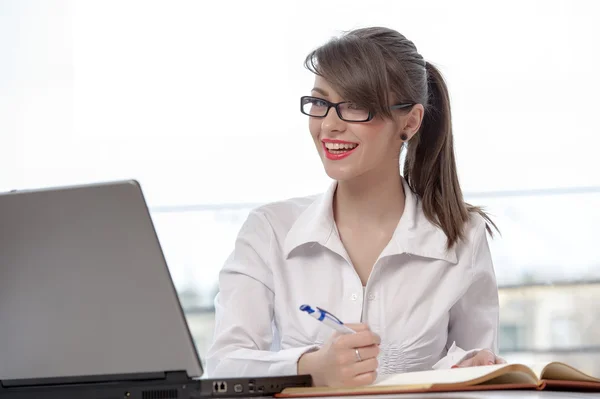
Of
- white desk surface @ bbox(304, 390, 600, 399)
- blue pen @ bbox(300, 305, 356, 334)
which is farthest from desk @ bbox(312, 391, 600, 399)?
blue pen @ bbox(300, 305, 356, 334)

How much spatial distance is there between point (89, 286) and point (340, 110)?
2.71ft

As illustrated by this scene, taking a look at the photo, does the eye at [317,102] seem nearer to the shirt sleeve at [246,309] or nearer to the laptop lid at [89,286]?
the shirt sleeve at [246,309]

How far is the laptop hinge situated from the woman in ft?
1.69

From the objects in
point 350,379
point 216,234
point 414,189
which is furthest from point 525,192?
point 350,379

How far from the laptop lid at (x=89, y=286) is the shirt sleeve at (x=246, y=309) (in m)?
0.44

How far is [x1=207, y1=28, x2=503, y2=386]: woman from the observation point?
1.74 meters

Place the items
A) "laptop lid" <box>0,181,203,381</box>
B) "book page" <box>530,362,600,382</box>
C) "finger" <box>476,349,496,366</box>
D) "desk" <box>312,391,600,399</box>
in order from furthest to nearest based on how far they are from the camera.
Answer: "finger" <box>476,349,496,366</box>, "book page" <box>530,362,600,382</box>, "laptop lid" <box>0,181,203,381</box>, "desk" <box>312,391,600,399</box>

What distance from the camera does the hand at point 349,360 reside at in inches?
47.6

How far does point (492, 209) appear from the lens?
12.2 ft

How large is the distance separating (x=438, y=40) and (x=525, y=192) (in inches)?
33.8

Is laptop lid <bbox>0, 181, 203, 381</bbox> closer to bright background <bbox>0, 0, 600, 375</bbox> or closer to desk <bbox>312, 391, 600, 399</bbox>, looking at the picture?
desk <bbox>312, 391, 600, 399</bbox>

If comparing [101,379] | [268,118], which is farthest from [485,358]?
[268,118]

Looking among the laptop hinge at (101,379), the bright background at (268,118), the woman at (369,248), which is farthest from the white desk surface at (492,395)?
the bright background at (268,118)

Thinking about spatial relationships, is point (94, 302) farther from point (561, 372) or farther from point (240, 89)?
point (240, 89)
